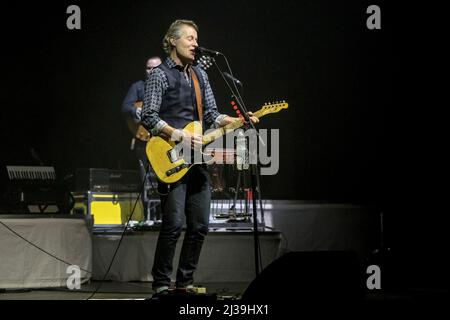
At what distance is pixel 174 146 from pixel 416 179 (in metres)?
3.04

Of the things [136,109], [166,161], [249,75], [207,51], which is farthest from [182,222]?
[249,75]

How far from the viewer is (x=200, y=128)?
15.3ft

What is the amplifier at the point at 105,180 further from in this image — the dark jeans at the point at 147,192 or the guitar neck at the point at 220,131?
the guitar neck at the point at 220,131

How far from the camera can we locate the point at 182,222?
4625mm

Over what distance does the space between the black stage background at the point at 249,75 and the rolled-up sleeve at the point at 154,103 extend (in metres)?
3.30

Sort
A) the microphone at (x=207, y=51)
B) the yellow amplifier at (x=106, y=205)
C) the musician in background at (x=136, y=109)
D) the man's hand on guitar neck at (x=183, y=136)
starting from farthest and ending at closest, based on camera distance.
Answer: the musician in background at (x=136, y=109), the yellow amplifier at (x=106, y=205), the man's hand on guitar neck at (x=183, y=136), the microphone at (x=207, y=51)

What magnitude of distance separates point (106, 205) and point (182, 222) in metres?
2.46

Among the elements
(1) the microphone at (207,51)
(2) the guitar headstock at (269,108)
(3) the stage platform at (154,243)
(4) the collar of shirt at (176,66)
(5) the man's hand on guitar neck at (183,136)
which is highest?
(1) the microphone at (207,51)

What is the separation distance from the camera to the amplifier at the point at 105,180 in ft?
22.5

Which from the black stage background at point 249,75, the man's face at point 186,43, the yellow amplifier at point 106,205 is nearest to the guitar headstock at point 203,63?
the man's face at point 186,43

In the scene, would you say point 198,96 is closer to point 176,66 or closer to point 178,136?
point 176,66

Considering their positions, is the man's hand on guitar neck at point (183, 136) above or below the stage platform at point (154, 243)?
above

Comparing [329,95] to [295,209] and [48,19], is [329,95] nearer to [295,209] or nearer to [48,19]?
[295,209]

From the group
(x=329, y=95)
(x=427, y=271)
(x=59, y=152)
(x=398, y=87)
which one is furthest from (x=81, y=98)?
(x=427, y=271)
